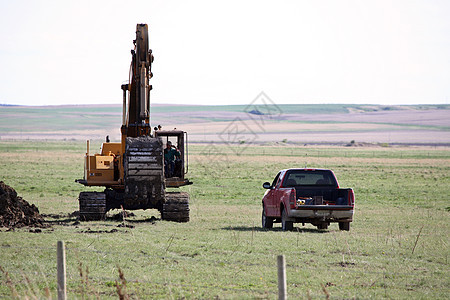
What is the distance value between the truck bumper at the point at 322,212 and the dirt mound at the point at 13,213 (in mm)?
6925

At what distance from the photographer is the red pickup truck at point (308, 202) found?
1998 centimetres

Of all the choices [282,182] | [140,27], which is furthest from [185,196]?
[140,27]

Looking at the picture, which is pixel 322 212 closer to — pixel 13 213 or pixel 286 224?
pixel 286 224

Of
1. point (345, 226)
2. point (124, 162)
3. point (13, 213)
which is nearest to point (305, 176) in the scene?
point (345, 226)

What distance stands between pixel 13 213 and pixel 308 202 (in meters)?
8.22

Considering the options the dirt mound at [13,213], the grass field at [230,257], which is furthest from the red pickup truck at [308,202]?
the dirt mound at [13,213]

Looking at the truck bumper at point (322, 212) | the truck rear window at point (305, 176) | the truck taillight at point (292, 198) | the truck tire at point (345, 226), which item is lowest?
the truck tire at point (345, 226)

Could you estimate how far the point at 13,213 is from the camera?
70.0 ft

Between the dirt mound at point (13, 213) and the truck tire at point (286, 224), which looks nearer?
the truck tire at point (286, 224)

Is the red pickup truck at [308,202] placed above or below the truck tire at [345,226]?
above

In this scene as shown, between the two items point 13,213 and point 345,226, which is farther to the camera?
point 13,213

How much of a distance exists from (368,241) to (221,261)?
4847mm

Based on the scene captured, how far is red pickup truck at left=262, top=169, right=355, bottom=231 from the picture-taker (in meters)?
20.0

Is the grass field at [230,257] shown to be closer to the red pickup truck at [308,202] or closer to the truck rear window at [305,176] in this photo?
the red pickup truck at [308,202]
